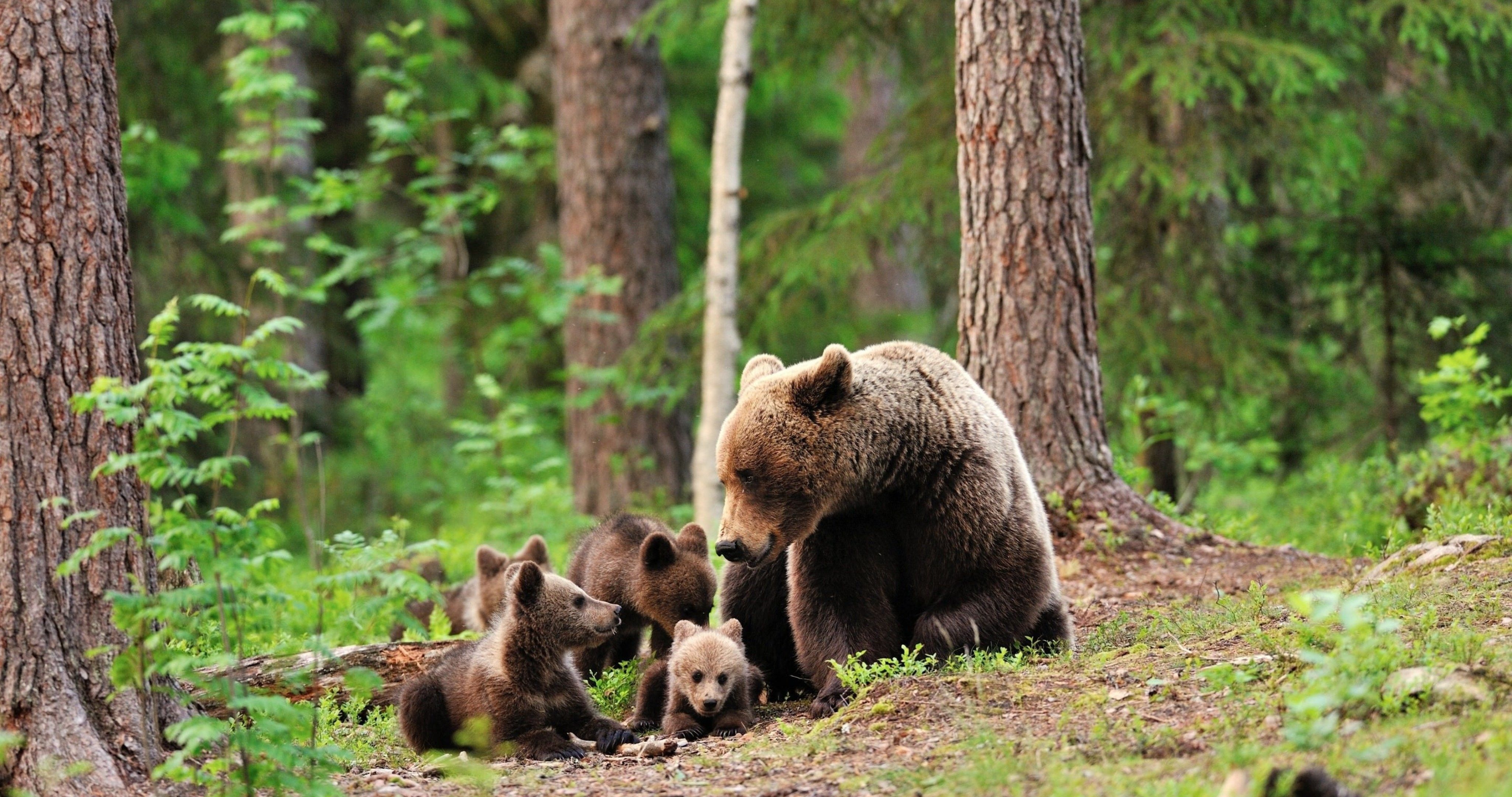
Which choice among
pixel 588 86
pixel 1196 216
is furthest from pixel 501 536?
pixel 1196 216

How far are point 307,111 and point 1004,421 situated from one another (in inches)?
603

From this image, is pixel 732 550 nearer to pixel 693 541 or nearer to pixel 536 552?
pixel 693 541

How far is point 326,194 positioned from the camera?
38.4 feet

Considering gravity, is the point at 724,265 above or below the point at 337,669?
above

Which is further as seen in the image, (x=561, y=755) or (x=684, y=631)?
(x=684, y=631)

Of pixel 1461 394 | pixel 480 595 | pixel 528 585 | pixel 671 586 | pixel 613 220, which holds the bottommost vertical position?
pixel 480 595

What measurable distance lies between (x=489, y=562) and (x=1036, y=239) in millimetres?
4054

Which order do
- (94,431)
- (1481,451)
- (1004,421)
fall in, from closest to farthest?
(94,431), (1004,421), (1481,451)

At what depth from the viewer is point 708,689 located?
18.5 ft

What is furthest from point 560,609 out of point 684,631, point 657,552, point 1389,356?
point 1389,356

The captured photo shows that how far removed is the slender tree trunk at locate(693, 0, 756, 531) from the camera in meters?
10.8

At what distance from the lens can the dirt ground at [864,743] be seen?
180 inches

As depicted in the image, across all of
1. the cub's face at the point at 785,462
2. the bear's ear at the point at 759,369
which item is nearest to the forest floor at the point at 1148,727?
the cub's face at the point at 785,462

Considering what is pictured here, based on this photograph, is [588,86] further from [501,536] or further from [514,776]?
[514,776]
